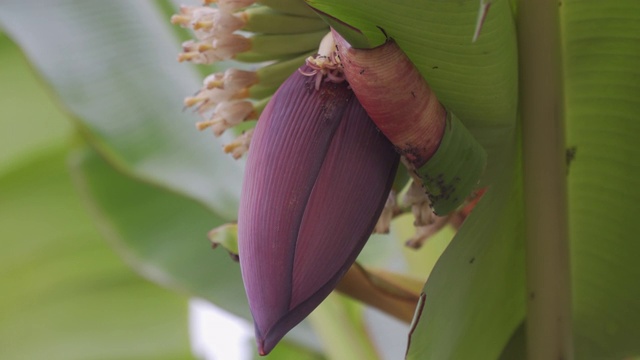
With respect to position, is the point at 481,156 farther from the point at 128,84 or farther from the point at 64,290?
the point at 64,290

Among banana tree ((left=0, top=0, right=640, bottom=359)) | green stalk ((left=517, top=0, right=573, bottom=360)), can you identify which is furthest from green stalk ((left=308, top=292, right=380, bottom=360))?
green stalk ((left=517, top=0, right=573, bottom=360))

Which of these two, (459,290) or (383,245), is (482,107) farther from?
(383,245)

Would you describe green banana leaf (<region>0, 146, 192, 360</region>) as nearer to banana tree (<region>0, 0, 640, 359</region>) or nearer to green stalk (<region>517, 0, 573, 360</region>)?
banana tree (<region>0, 0, 640, 359</region>)

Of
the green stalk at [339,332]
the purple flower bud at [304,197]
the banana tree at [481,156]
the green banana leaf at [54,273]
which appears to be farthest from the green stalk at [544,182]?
the green banana leaf at [54,273]

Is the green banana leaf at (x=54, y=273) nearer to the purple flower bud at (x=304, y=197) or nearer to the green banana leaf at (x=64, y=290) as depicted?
the green banana leaf at (x=64, y=290)

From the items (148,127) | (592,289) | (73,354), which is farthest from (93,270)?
(592,289)

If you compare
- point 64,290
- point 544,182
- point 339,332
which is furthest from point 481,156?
point 64,290
